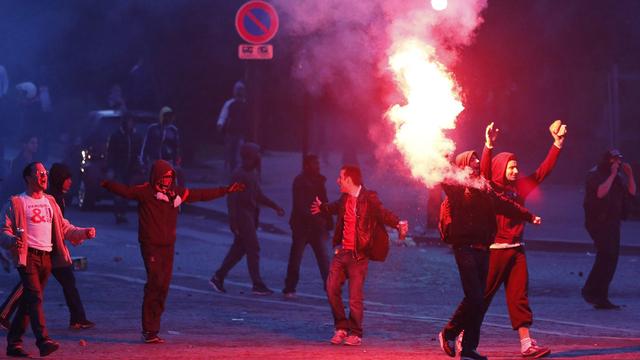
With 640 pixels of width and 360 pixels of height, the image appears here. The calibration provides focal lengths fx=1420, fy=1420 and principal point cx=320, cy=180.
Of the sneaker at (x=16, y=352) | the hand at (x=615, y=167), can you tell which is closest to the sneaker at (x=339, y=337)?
the sneaker at (x=16, y=352)

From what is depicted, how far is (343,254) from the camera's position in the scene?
41.2ft

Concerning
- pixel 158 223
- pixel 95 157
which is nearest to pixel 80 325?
pixel 158 223

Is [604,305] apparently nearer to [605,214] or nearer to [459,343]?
[605,214]

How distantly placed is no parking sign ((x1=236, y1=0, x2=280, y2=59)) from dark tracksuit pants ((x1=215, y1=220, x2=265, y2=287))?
15.9 feet

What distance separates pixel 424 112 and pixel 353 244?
4.85 feet

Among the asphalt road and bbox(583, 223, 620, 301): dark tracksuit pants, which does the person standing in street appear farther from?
bbox(583, 223, 620, 301): dark tracksuit pants

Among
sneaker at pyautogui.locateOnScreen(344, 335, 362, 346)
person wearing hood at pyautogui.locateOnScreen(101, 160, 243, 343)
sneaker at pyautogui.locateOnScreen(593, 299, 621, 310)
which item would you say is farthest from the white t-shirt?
sneaker at pyautogui.locateOnScreen(593, 299, 621, 310)

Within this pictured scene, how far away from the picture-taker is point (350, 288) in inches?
490

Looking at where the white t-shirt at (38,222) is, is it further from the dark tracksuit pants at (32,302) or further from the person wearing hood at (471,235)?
the person wearing hood at (471,235)

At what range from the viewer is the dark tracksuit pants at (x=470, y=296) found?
11.2 meters

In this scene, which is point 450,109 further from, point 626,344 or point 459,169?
point 626,344

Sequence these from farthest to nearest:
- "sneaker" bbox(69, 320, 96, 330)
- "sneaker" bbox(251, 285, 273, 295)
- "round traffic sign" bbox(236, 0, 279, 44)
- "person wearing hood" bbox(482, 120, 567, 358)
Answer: "round traffic sign" bbox(236, 0, 279, 44), "sneaker" bbox(251, 285, 273, 295), "sneaker" bbox(69, 320, 96, 330), "person wearing hood" bbox(482, 120, 567, 358)

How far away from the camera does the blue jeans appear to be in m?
12.2

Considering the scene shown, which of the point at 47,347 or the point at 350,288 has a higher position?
the point at 350,288
